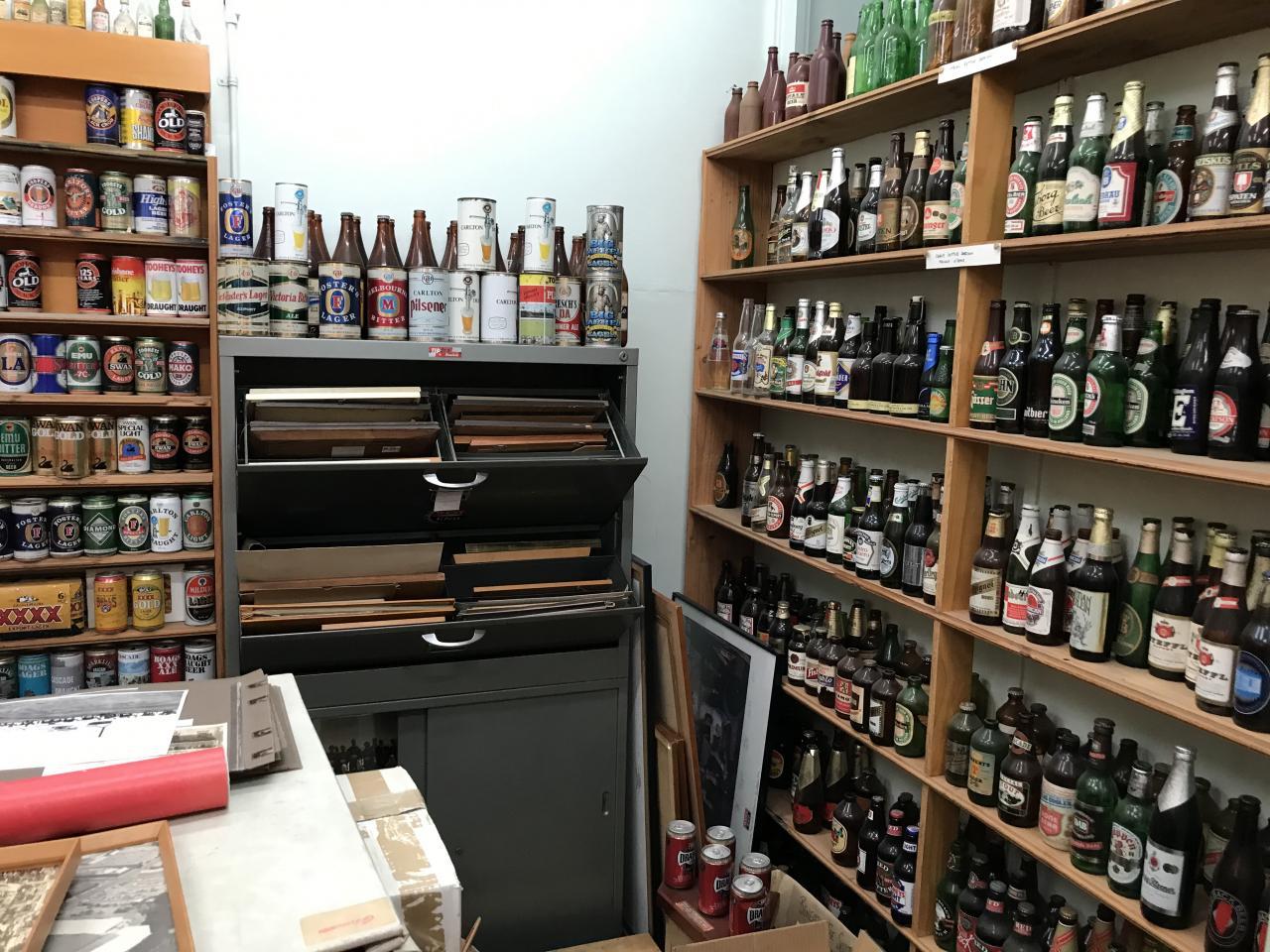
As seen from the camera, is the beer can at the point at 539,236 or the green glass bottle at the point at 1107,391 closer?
the green glass bottle at the point at 1107,391

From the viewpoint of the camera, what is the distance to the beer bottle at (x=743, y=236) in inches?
129

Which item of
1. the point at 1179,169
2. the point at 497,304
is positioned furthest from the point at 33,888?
the point at 1179,169

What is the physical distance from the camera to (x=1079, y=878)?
6.54 ft

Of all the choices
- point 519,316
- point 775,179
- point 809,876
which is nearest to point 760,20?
point 775,179

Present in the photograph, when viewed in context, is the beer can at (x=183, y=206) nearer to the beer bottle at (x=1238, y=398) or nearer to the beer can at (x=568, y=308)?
the beer can at (x=568, y=308)

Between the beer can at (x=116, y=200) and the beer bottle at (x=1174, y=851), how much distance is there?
2768 mm

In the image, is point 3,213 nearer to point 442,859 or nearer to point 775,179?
point 442,859

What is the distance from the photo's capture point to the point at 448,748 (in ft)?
8.97

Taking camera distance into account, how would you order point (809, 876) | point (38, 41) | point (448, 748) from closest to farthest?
1. point (38, 41)
2. point (448, 748)
3. point (809, 876)

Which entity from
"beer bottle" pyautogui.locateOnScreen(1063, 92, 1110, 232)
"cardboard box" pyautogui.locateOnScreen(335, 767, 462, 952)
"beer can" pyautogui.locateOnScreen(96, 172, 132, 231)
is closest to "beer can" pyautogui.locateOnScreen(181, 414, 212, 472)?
"beer can" pyautogui.locateOnScreen(96, 172, 132, 231)

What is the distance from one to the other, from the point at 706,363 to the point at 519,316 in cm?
91

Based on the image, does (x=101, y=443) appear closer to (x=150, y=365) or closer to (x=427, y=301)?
(x=150, y=365)

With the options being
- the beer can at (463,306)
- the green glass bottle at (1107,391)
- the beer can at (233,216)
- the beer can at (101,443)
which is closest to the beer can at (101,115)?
the beer can at (233,216)

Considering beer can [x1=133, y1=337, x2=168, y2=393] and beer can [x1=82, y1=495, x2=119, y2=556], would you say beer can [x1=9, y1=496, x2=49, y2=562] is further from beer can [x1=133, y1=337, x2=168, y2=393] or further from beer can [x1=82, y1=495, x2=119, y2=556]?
beer can [x1=133, y1=337, x2=168, y2=393]
